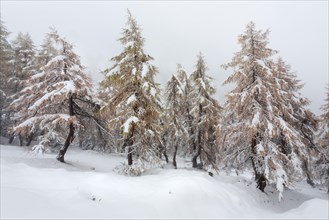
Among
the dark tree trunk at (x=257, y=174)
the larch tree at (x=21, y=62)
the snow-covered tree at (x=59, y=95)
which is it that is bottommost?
the dark tree trunk at (x=257, y=174)

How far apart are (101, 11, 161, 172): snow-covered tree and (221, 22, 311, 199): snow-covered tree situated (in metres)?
5.07

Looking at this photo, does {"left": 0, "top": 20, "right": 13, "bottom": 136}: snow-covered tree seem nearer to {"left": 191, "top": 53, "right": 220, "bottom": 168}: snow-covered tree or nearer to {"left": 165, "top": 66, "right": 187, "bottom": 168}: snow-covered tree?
{"left": 165, "top": 66, "right": 187, "bottom": 168}: snow-covered tree

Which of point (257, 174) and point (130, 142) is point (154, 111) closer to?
point (130, 142)

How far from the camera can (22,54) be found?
32062 millimetres

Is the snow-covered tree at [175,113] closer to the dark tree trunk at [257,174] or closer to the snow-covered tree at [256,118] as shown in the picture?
the snow-covered tree at [256,118]

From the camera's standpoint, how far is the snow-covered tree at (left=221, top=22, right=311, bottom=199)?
1567 centimetres

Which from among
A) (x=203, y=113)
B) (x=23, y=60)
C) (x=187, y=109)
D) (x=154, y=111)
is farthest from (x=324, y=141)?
(x=23, y=60)

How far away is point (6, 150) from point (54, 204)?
20.6 metres

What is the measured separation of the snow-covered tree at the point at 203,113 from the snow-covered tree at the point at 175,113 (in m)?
1.45

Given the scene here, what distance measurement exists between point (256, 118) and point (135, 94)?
7.73 m

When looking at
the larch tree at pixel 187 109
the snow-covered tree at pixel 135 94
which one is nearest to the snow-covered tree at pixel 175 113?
the larch tree at pixel 187 109

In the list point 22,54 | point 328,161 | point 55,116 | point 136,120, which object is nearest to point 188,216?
point 136,120

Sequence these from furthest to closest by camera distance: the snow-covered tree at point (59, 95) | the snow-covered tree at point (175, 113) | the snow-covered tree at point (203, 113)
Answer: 1. the snow-covered tree at point (175, 113)
2. the snow-covered tree at point (203, 113)
3. the snow-covered tree at point (59, 95)

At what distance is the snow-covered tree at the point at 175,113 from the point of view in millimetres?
26562
